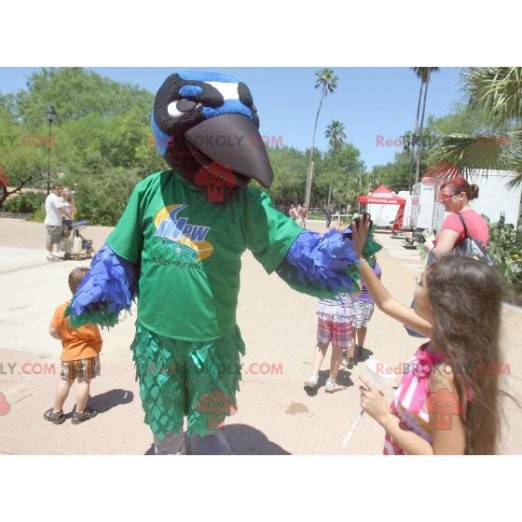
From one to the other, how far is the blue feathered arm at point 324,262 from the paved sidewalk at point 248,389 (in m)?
0.60

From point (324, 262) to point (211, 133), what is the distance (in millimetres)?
703

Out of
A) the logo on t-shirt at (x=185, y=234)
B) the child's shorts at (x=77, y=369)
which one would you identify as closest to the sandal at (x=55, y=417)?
the child's shorts at (x=77, y=369)

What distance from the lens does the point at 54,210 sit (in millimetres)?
7941

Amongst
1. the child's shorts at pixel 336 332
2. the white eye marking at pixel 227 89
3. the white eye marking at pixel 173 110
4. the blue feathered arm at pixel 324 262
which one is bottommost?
the child's shorts at pixel 336 332

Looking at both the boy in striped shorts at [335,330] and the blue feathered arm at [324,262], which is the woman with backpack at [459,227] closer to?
the boy in striped shorts at [335,330]

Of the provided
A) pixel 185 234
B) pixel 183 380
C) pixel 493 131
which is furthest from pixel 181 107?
pixel 493 131

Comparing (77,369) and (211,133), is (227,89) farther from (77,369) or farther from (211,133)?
(77,369)

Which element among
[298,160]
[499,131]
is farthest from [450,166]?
[298,160]

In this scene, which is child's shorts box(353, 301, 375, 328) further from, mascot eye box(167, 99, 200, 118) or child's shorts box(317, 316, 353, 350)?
mascot eye box(167, 99, 200, 118)

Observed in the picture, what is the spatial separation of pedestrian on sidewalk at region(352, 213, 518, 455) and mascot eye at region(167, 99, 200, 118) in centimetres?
113

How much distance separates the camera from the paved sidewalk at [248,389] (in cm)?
253

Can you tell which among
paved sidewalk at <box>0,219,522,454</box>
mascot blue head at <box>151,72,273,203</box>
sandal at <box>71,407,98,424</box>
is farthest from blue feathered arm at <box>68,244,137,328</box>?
sandal at <box>71,407,98,424</box>

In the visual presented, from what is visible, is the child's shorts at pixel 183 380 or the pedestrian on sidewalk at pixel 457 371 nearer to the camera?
the pedestrian on sidewalk at pixel 457 371

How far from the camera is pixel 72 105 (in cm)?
2986
